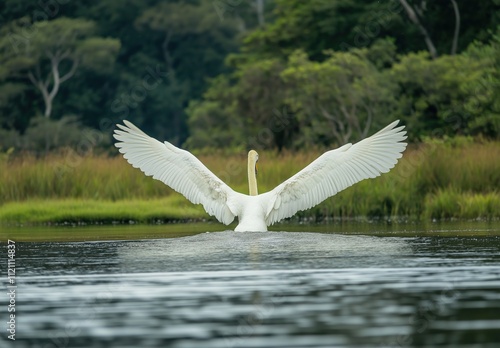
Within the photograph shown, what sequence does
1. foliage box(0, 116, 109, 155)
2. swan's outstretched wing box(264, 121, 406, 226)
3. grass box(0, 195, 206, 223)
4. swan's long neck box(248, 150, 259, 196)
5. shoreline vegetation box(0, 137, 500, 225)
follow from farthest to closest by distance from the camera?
foliage box(0, 116, 109, 155), grass box(0, 195, 206, 223), shoreline vegetation box(0, 137, 500, 225), swan's long neck box(248, 150, 259, 196), swan's outstretched wing box(264, 121, 406, 226)

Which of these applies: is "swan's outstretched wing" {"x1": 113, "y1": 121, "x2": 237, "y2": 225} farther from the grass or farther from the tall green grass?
the tall green grass

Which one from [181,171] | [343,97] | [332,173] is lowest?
[332,173]

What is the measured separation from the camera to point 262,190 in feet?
80.3

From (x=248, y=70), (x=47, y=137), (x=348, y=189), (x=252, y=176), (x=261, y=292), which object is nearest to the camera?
(x=261, y=292)

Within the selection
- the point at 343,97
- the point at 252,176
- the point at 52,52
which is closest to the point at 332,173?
the point at 252,176

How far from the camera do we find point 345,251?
1355cm

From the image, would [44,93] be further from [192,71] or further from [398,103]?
[398,103]

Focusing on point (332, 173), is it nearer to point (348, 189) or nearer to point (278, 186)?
point (278, 186)

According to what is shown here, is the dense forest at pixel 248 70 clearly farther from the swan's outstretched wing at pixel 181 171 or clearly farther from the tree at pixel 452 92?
the swan's outstretched wing at pixel 181 171

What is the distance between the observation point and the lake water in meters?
8.38

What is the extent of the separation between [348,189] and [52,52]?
34490 mm

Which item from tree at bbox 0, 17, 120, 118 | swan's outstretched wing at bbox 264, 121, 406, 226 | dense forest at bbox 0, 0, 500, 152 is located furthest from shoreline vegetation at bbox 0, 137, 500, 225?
tree at bbox 0, 17, 120, 118

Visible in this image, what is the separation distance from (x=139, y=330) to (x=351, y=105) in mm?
28523

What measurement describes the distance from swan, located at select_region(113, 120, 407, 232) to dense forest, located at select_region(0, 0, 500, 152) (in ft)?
36.8
